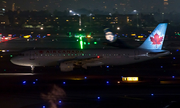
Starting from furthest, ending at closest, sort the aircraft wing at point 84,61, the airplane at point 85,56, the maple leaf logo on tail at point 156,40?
the maple leaf logo on tail at point 156,40, the airplane at point 85,56, the aircraft wing at point 84,61

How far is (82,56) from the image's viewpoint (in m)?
28.1

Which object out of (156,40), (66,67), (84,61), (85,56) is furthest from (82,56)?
(156,40)

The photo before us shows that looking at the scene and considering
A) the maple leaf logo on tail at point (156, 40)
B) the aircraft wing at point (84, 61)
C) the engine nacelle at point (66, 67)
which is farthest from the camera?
the maple leaf logo on tail at point (156, 40)

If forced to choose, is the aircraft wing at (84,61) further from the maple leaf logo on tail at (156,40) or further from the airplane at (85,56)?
the maple leaf logo on tail at (156,40)

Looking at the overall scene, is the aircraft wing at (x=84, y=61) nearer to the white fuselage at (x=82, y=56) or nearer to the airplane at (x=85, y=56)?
the airplane at (x=85, y=56)

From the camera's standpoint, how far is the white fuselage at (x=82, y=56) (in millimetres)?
28156

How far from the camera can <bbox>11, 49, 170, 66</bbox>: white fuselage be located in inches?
1109

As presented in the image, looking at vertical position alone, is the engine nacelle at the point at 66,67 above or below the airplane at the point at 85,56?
below

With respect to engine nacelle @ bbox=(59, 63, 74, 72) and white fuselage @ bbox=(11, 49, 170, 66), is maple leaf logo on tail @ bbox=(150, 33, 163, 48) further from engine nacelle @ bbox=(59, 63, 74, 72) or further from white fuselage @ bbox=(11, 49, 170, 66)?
engine nacelle @ bbox=(59, 63, 74, 72)

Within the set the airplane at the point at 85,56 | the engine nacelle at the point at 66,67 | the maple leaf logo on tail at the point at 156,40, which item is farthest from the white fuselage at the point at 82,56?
the engine nacelle at the point at 66,67

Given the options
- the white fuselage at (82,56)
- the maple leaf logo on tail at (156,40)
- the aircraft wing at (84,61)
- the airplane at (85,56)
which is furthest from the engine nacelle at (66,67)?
the maple leaf logo on tail at (156,40)

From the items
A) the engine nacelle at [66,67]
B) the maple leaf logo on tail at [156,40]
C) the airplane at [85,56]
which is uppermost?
the maple leaf logo on tail at [156,40]

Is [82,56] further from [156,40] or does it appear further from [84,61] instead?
[156,40]

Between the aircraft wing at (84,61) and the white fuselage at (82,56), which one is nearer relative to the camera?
the aircraft wing at (84,61)
